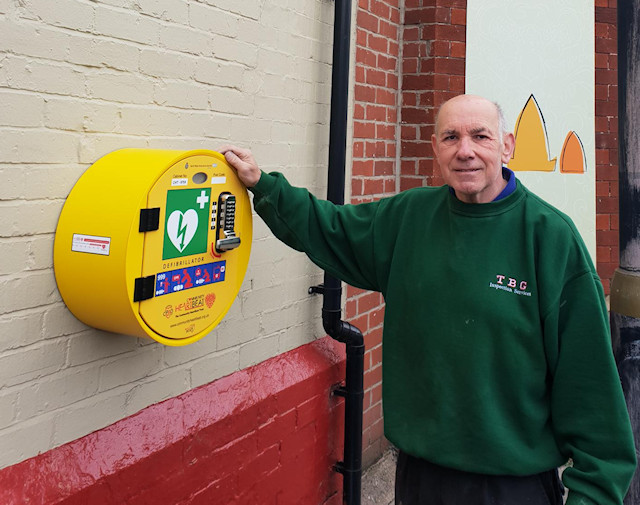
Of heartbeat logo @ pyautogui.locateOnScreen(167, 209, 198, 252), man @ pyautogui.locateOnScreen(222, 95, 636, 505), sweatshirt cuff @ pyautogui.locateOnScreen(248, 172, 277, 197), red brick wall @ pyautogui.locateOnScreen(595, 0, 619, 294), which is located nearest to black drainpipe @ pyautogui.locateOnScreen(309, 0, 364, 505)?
sweatshirt cuff @ pyautogui.locateOnScreen(248, 172, 277, 197)

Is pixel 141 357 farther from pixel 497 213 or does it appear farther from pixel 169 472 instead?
pixel 497 213

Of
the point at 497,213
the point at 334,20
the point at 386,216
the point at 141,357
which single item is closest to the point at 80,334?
the point at 141,357

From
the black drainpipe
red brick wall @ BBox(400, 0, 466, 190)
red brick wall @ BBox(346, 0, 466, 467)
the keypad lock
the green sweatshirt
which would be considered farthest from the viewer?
red brick wall @ BBox(400, 0, 466, 190)

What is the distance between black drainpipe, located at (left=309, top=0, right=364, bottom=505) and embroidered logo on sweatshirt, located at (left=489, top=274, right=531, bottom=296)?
1.30m

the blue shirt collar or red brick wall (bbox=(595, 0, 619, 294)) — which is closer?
the blue shirt collar

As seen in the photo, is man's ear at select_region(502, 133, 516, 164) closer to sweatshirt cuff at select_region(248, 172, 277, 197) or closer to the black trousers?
sweatshirt cuff at select_region(248, 172, 277, 197)

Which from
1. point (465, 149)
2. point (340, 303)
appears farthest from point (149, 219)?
point (340, 303)

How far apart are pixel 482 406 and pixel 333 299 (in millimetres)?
1402

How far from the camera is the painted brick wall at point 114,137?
82.4 inches

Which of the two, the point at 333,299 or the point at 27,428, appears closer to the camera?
the point at 27,428

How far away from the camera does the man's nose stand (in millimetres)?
2332

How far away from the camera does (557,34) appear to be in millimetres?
4617

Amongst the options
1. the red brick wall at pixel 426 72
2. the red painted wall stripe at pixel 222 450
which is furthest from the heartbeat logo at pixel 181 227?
the red brick wall at pixel 426 72

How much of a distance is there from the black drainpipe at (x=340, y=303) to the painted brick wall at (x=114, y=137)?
0.20 metres
